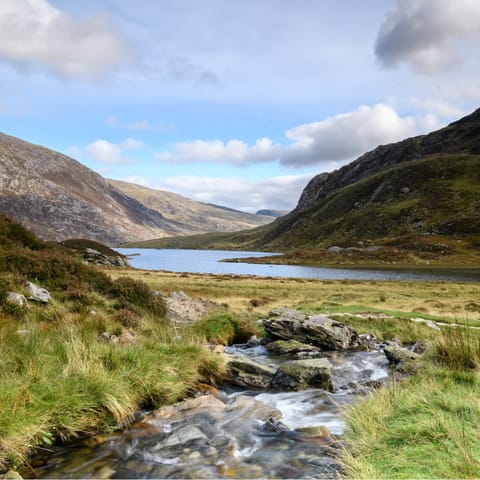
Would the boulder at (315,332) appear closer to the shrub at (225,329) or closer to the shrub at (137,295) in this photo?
the shrub at (225,329)

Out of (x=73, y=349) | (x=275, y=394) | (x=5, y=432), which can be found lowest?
(x=275, y=394)

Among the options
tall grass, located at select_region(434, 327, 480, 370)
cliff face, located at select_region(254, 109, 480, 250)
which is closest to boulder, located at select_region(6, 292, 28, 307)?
tall grass, located at select_region(434, 327, 480, 370)

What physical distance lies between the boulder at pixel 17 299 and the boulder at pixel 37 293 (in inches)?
27.3

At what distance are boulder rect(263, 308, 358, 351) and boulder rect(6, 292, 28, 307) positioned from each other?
1026 centimetres

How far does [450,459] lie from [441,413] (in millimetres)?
1712

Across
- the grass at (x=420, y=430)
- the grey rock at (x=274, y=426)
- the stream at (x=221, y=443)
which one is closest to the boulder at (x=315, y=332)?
the stream at (x=221, y=443)

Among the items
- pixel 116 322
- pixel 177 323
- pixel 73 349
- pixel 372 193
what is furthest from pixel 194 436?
Result: pixel 372 193

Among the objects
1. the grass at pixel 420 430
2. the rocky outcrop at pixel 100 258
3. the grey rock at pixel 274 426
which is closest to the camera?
the grass at pixel 420 430

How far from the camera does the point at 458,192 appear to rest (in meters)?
151

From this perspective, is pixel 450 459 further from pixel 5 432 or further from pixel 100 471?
pixel 5 432

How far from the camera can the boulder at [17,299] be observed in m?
14.4

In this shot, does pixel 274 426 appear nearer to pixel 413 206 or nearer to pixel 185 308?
pixel 185 308

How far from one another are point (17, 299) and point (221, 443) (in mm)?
10252

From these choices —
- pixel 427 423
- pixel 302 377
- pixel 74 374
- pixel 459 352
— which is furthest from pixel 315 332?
pixel 74 374
